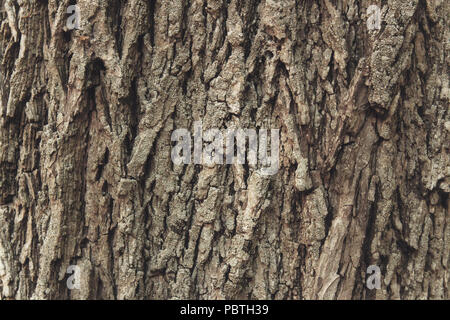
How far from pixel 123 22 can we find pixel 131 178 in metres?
0.58

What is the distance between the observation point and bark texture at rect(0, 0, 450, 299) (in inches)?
61.7

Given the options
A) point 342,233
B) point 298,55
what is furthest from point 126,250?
point 298,55

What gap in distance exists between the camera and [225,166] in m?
1.60

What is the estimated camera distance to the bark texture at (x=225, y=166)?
1.57 metres

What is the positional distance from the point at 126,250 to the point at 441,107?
131cm

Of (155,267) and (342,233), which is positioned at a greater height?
(342,233)

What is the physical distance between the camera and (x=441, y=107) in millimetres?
1614

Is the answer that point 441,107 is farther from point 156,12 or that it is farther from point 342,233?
point 156,12

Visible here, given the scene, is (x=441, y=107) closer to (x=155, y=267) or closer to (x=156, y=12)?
(x=156, y=12)

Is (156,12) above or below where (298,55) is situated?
above

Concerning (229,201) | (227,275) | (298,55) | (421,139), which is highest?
(298,55)

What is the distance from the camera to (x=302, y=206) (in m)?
1.61

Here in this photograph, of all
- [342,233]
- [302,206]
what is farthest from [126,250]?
[342,233]

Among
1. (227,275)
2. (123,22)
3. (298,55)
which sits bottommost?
(227,275)
